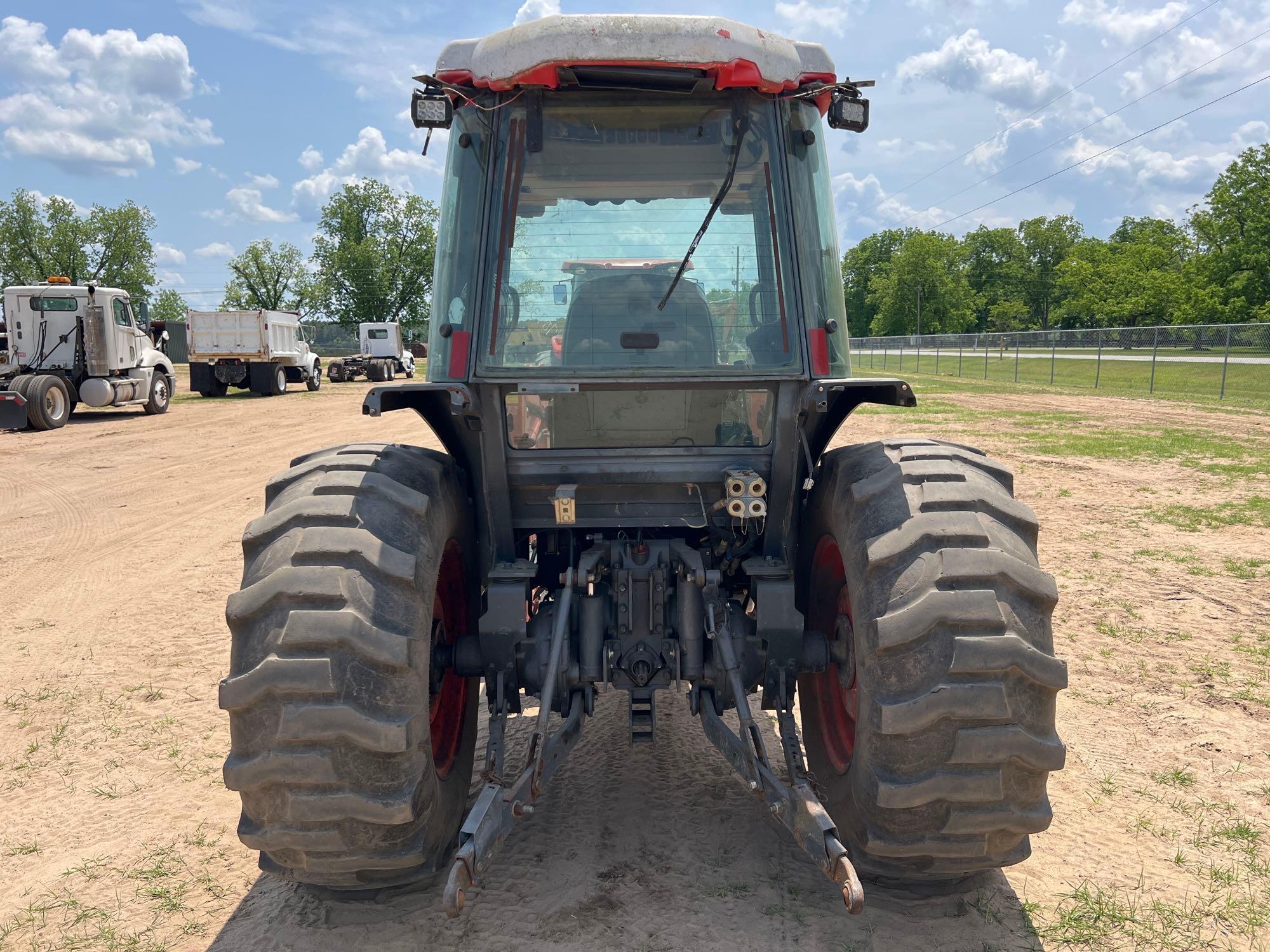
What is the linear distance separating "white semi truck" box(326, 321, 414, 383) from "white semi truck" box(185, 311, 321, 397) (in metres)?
9.59

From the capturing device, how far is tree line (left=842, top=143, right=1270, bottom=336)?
53.2 meters

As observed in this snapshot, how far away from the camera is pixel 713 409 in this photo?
11.1 ft

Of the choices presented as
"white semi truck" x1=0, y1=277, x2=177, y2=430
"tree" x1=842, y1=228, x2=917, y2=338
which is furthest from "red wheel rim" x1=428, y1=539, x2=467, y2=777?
"tree" x1=842, y1=228, x2=917, y2=338

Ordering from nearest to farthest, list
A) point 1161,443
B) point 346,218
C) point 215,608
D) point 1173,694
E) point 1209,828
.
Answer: point 1209,828 < point 1173,694 < point 215,608 < point 1161,443 < point 346,218

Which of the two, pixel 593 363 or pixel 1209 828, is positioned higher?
pixel 593 363

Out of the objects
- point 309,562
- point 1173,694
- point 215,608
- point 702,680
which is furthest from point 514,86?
point 215,608

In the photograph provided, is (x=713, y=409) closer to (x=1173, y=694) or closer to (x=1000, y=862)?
(x=1000, y=862)

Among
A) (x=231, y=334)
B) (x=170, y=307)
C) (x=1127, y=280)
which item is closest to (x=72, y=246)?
(x=170, y=307)

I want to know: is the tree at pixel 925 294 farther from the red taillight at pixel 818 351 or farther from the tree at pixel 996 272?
the red taillight at pixel 818 351

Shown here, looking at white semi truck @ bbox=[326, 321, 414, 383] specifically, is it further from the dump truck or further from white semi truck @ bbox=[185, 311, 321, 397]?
the dump truck

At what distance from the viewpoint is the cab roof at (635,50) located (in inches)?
113

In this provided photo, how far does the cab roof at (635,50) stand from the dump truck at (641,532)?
0.01 meters

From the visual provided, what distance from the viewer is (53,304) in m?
19.7

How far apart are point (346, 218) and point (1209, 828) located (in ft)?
275
